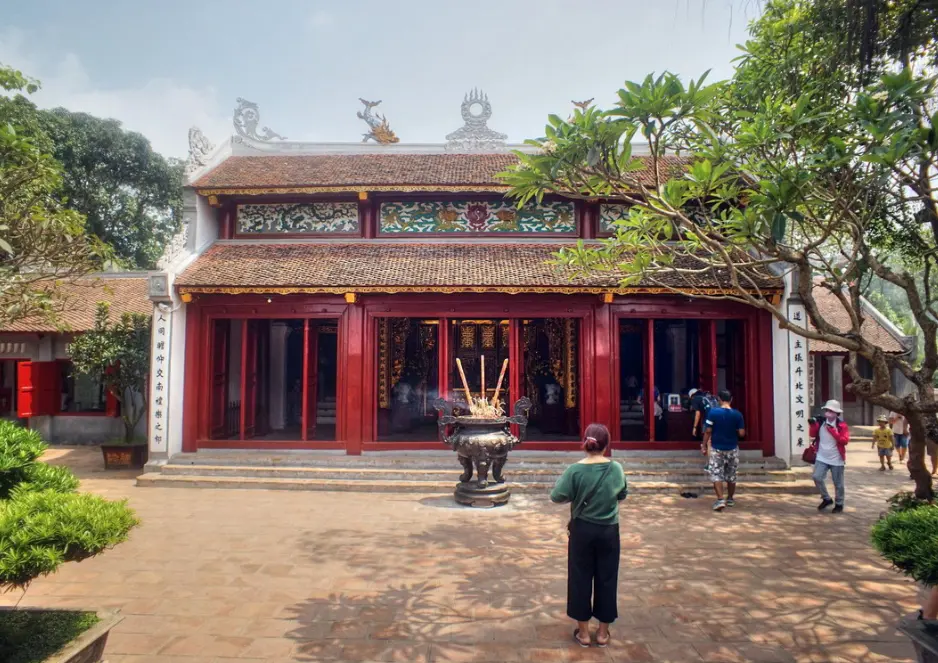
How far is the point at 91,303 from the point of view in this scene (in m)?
12.8

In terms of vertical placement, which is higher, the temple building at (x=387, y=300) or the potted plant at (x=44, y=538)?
the temple building at (x=387, y=300)

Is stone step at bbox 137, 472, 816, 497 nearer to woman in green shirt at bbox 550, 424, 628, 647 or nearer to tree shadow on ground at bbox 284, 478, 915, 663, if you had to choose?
tree shadow on ground at bbox 284, 478, 915, 663

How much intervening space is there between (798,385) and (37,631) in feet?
30.3

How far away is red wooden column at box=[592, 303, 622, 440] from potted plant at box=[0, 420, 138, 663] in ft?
23.2

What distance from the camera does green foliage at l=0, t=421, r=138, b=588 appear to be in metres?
2.61

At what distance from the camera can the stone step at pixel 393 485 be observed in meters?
8.12

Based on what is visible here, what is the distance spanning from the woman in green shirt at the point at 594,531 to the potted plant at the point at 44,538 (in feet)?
8.11

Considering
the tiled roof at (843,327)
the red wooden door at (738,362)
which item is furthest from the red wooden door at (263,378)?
the tiled roof at (843,327)

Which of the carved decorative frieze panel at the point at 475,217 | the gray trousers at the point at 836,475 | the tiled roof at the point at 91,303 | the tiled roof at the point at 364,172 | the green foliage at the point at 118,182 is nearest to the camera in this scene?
the gray trousers at the point at 836,475

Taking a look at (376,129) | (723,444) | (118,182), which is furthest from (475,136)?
(118,182)

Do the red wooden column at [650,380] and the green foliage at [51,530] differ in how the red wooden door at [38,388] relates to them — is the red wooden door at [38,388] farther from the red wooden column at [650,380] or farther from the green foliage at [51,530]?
the red wooden column at [650,380]

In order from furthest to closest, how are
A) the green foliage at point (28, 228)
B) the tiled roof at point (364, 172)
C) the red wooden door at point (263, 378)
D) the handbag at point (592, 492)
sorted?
the red wooden door at point (263, 378), the tiled roof at point (364, 172), the green foliage at point (28, 228), the handbag at point (592, 492)

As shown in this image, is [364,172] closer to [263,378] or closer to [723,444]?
[263,378]

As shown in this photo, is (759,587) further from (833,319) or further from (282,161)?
(833,319)
